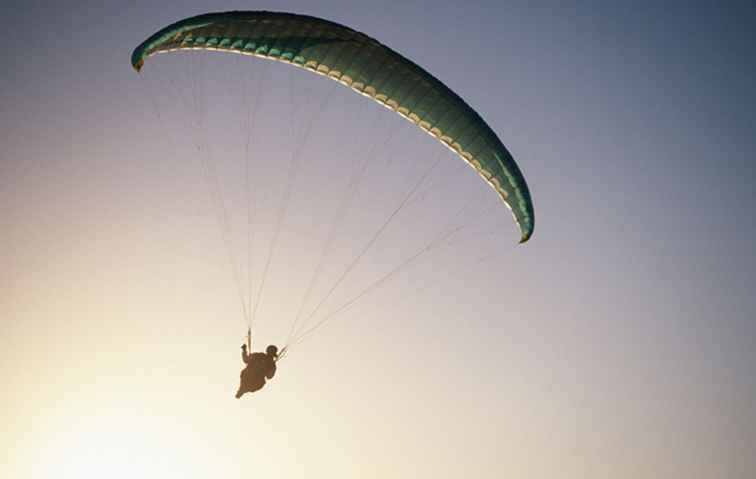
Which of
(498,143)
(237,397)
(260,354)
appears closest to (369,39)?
(498,143)

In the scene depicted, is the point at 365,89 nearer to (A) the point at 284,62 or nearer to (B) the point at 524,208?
(A) the point at 284,62

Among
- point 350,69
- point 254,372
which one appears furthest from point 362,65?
point 254,372

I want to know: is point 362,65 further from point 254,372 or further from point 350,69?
point 254,372

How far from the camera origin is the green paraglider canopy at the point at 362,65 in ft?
49.5

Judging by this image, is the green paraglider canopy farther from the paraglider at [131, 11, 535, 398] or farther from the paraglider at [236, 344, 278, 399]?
the paraglider at [236, 344, 278, 399]

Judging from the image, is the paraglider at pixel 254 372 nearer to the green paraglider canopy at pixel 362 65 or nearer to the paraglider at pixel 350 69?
the paraglider at pixel 350 69

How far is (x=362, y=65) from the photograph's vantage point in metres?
15.8

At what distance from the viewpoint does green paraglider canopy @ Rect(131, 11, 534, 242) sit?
1508 centimetres

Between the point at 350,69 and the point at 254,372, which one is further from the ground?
the point at 350,69

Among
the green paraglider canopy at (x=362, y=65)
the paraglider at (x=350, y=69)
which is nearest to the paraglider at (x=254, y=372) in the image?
the paraglider at (x=350, y=69)

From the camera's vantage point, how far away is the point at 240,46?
15.4 metres

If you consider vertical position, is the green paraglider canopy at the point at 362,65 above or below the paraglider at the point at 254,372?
above

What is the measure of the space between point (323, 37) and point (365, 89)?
4.90ft

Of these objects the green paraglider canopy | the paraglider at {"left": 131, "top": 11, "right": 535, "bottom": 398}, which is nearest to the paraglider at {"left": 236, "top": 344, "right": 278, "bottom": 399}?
the paraglider at {"left": 131, "top": 11, "right": 535, "bottom": 398}
